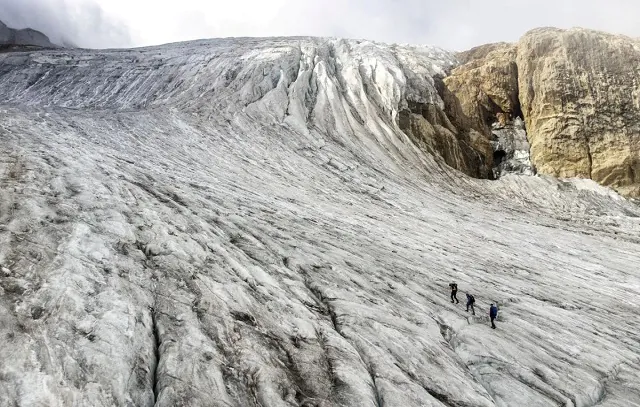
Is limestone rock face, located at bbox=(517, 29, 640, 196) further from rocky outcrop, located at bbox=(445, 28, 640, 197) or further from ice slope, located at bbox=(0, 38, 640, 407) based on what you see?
ice slope, located at bbox=(0, 38, 640, 407)

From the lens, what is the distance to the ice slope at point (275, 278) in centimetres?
1039

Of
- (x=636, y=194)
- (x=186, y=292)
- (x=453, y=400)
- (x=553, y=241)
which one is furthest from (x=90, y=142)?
(x=636, y=194)

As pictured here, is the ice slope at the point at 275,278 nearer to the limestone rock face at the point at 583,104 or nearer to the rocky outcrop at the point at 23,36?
the limestone rock face at the point at 583,104

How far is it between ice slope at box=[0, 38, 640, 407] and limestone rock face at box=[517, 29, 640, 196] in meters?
8.41

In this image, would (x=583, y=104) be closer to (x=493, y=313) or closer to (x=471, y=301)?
(x=471, y=301)

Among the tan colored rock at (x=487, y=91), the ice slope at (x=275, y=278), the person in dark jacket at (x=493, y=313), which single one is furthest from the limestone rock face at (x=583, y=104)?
the person in dark jacket at (x=493, y=313)

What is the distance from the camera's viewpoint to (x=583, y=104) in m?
47.5

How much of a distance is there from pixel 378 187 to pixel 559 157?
23121mm

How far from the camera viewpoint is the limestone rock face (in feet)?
148

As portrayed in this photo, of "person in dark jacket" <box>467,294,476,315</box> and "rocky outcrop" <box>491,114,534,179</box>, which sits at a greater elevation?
"rocky outcrop" <box>491,114,534,179</box>

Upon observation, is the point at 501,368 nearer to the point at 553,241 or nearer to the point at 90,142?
the point at 553,241

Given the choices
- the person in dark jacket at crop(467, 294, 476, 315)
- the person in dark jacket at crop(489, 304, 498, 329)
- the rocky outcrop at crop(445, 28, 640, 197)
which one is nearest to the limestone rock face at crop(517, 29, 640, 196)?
the rocky outcrop at crop(445, 28, 640, 197)

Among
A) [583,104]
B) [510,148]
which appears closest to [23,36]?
[510,148]

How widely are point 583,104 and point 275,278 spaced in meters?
44.0
